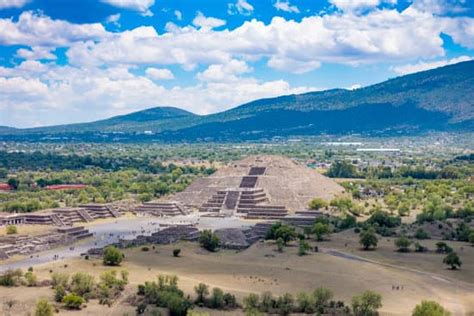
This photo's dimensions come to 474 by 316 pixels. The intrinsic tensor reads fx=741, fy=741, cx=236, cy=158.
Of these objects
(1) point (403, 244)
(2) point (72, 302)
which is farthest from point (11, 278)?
(1) point (403, 244)

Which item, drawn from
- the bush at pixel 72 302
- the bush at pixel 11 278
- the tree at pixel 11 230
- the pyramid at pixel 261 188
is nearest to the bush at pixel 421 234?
the pyramid at pixel 261 188

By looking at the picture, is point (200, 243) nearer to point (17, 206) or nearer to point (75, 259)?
point (75, 259)

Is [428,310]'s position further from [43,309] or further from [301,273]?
[43,309]

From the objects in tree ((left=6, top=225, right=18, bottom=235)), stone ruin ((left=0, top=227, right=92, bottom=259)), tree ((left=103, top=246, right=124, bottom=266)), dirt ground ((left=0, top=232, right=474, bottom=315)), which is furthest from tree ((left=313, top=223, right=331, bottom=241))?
tree ((left=6, top=225, right=18, bottom=235))

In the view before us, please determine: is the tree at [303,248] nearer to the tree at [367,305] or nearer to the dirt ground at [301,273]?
the dirt ground at [301,273]

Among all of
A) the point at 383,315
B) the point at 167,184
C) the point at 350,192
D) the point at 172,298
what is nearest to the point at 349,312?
the point at 383,315
